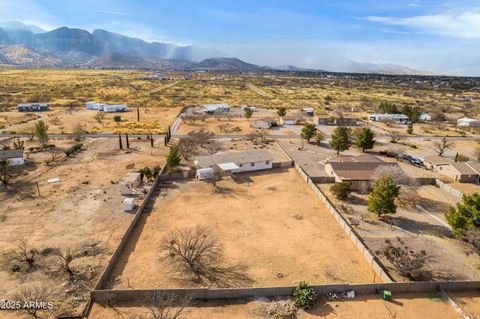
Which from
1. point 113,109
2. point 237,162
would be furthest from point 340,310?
point 113,109

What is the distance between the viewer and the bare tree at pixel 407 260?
27.1 metres

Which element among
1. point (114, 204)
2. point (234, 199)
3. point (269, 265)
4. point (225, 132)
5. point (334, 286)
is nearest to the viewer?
point (334, 286)

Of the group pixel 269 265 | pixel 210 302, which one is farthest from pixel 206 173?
pixel 210 302

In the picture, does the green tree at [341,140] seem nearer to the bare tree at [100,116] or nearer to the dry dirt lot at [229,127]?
the dry dirt lot at [229,127]

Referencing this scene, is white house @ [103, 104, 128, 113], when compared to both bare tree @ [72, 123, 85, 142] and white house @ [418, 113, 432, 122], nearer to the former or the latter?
bare tree @ [72, 123, 85, 142]

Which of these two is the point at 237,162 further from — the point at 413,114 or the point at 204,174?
the point at 413,114

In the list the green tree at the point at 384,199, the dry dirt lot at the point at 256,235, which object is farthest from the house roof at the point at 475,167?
the dry dirt lot at the point at 256,235

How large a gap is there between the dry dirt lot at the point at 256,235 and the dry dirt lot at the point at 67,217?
2.95 metres

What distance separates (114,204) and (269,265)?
21.5m

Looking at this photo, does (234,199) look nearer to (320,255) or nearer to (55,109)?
(320,255)

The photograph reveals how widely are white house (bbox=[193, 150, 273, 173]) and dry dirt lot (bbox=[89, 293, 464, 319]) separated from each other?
2729 centimetres

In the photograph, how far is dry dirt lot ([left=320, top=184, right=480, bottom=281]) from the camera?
94.7 ft

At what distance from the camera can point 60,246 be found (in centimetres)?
3038

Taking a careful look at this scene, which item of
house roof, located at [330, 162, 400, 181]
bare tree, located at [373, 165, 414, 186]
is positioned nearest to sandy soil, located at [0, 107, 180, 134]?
house roof, located at [330, 162, 400, 181]
